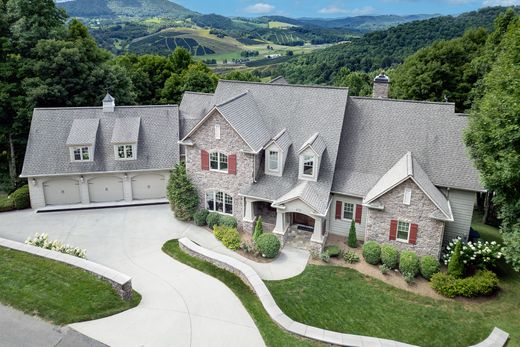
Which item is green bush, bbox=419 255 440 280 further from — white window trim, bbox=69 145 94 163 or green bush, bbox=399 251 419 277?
white window trim, bbox=69 145 94 163

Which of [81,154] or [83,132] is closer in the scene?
[81,154]

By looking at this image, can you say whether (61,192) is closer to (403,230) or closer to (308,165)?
(308,165)

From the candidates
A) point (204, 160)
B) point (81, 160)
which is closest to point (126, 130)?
point (81, 160)

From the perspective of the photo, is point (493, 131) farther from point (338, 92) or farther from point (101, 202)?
point (101, 202)

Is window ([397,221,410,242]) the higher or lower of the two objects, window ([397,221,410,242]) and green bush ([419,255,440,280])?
the higher

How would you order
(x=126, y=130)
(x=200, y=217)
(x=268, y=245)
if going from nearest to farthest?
(x=268, y=245), (x=200, y=217), (x=126, y=130)

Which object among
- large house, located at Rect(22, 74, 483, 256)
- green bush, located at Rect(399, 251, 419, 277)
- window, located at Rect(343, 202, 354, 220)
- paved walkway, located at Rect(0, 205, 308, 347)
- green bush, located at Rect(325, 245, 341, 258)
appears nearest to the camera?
paved walkway, located at Rect(0, 205, 308, 347)

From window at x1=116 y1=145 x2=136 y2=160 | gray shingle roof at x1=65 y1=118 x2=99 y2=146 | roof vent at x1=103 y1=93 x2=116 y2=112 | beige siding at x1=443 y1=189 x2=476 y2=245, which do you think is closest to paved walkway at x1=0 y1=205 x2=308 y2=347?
window at x1=116 y1=145 x2=136 y2=160
